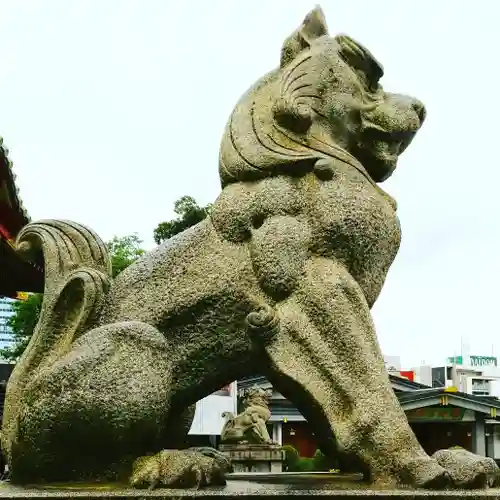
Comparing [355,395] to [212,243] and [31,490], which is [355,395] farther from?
[31,490]

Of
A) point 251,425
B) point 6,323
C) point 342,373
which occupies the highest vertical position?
point 6,323

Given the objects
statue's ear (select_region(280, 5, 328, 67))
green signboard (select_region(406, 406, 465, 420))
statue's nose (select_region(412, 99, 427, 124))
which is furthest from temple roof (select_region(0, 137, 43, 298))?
green signboard (select_region(406, 406, 465, 420))

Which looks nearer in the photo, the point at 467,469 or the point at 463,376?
the point at 467,469

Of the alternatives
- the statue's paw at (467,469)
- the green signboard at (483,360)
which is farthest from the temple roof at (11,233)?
the green signboard at (483,360)

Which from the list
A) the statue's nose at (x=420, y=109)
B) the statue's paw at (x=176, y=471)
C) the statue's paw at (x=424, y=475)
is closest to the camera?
the statue's paw at (x=424, y=475)

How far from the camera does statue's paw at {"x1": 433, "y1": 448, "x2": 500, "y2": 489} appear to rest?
336 cm

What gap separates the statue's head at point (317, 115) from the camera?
13.3 ft

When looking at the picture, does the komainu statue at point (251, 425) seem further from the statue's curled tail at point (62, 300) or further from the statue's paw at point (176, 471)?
the statue's paw at point (176, 471)

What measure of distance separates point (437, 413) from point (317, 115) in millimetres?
20161

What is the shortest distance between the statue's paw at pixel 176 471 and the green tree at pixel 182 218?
1603 centimetres

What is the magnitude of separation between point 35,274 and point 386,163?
1112cm

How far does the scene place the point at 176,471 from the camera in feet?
11.3

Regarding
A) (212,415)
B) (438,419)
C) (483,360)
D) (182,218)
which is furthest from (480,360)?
(182,218)

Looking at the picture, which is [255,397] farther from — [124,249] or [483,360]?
[483,360]
